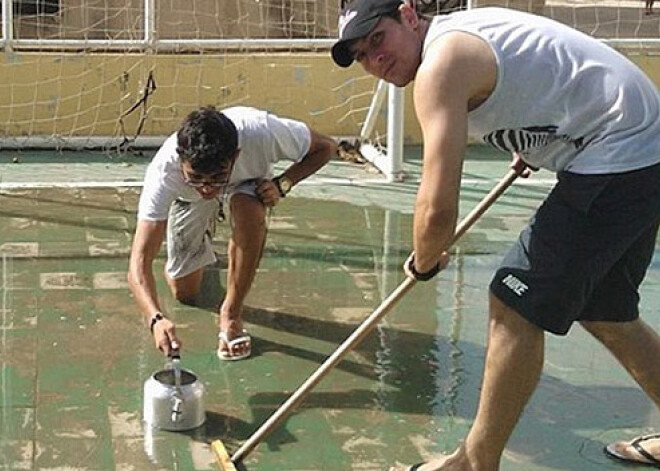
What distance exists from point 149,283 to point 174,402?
1.66 ft

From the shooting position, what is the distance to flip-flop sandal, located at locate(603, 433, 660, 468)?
161 inches

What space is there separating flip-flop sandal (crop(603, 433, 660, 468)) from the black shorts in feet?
2.43

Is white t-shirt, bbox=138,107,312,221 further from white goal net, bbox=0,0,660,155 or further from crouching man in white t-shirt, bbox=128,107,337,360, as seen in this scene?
white goal net, bbox=0,0,660,155

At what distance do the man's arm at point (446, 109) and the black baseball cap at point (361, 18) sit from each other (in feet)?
0.56

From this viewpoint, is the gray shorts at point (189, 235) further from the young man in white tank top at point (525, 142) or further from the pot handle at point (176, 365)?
the young man in white tank top at point (525, 142)

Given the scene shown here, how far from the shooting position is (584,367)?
499cm

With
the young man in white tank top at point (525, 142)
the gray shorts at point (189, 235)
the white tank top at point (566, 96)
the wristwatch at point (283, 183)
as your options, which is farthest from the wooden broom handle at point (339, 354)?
the gray shorts at point (189, 235)

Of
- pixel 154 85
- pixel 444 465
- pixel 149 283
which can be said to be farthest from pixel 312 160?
pixel 154 85

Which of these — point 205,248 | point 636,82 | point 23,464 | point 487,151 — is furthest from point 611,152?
point 487,151

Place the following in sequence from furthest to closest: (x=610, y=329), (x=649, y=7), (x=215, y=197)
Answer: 1. (x=649, y=7)
2. (x=215, y=197)
3. (x=610, y=329)

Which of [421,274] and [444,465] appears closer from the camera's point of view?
[421,274]

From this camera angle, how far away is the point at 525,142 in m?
3.62

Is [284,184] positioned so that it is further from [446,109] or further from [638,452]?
[446,109]

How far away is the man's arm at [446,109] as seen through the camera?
325 cm
